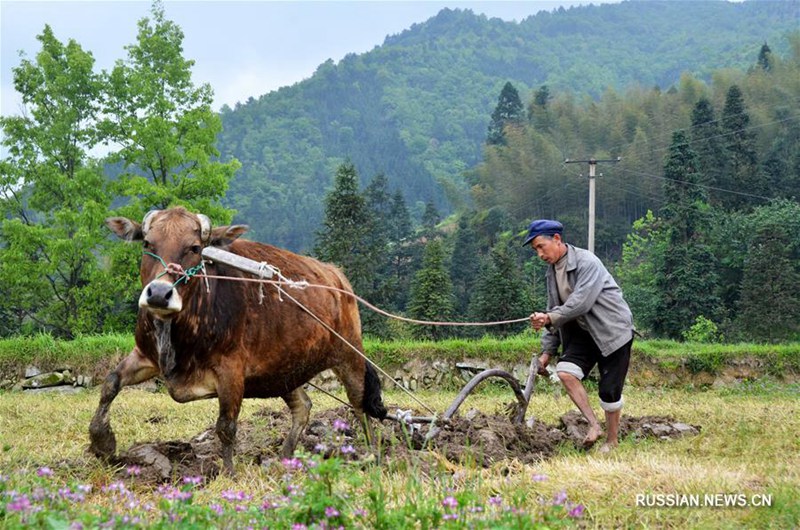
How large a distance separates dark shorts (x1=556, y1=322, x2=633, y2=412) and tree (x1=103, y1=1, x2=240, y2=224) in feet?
60.4

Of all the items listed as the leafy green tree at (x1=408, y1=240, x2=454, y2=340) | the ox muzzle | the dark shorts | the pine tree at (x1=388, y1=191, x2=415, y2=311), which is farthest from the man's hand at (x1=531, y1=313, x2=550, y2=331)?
the pine tree at (x1=388, y1=191, x2=415, y2=311)

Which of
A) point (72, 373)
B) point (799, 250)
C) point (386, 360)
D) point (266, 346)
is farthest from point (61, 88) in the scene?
point (799, 250)

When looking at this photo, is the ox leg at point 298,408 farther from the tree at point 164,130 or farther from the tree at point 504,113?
the tree at point 504,113

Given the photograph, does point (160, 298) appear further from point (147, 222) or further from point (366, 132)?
point (366, 132)

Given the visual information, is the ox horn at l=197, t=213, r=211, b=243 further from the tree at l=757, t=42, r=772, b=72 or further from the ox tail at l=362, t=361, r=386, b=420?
the tree at l=757, t=42, r=772, b=72

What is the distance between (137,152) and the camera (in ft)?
87.2

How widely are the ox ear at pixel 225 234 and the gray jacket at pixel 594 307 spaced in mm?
2770

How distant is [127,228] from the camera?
622 cm

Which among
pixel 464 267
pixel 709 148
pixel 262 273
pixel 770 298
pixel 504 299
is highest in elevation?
pixel 262 273

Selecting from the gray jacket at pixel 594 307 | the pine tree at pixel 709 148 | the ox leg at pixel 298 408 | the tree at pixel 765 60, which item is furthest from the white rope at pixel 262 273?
the tree at pixel 765 60

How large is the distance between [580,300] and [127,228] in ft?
12.6

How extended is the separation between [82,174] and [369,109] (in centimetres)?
15952

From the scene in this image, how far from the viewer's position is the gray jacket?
7.07 m

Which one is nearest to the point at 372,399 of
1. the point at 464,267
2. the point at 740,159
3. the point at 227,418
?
the point at 227,418
